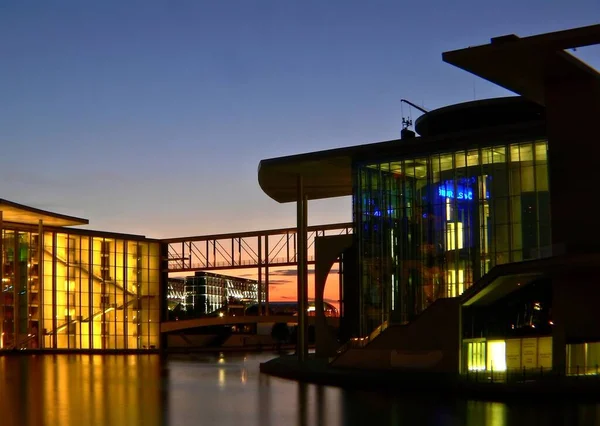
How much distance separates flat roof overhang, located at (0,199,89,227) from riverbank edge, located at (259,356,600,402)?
1160 inches

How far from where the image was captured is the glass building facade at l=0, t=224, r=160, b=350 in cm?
6869

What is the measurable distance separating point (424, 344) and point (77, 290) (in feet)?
142

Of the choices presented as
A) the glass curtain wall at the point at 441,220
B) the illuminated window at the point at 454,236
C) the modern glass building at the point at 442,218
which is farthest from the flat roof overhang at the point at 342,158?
the illuminated window at the point at 454,236

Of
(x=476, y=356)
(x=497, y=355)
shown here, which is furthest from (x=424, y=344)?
(x=497, y=355)

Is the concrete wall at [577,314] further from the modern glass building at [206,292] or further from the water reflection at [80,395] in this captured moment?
the modern glass building at [206,292]

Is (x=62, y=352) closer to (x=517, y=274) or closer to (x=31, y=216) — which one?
(x=31, y=216)

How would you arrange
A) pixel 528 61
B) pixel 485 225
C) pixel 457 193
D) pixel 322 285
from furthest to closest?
pixel 322 285 < pixel 457 193 < pixel 485 225 < pixel 528 61

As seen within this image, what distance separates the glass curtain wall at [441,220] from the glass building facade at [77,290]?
3371 cm

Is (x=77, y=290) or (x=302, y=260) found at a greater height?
(x=302, y=260)

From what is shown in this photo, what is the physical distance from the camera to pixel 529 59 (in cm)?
2891

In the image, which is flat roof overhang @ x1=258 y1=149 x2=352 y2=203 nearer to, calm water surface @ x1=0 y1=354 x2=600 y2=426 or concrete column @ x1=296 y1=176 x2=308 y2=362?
concrete column @ x1=296 y1=176 x2=308 y2=362

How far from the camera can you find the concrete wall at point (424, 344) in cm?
3538

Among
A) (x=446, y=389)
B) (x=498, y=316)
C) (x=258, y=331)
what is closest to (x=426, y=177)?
(x=498, y=316)

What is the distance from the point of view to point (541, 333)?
35.9 metres
